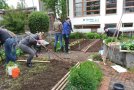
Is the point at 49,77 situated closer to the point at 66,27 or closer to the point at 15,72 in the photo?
the point at 15,72

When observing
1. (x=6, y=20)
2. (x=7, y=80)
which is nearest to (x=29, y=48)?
(x=7, y=80)

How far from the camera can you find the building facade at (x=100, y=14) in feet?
61.9

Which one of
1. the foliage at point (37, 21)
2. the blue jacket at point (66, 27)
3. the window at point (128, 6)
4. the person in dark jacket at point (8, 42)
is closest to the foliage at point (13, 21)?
the foliage at point (37, 21)

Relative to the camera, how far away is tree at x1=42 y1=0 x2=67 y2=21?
20.8 m

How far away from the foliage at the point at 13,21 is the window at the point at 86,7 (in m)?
7.99

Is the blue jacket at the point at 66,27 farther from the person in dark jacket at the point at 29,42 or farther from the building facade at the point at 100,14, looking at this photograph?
the building facade at the point at 100,14

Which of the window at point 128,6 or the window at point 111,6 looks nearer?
the window at point 128,6

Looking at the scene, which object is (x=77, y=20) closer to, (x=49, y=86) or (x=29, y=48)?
(x=29, y=48)

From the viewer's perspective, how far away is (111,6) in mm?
19734

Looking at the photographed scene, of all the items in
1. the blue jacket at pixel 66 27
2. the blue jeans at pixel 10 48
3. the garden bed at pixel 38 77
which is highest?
the blue jacket at pixel 66 27

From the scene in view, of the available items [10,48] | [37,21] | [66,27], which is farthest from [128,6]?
[10,48]

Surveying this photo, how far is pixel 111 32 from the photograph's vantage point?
1416cm

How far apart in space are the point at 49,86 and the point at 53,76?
0.90 m

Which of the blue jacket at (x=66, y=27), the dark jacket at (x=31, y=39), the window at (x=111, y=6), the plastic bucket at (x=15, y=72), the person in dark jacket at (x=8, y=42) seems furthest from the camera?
the window at (x=111, y=6)
